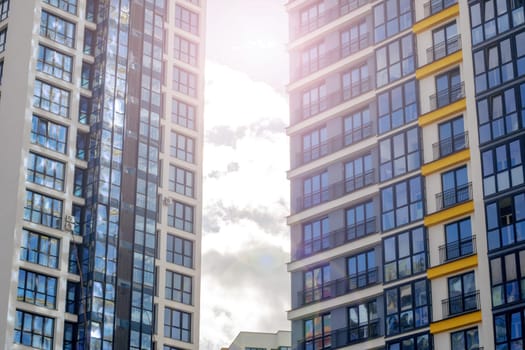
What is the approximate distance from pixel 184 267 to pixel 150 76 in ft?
51.1

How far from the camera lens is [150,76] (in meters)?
108

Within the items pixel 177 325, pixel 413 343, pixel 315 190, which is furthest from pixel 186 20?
pixel 413 343

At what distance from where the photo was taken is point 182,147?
111 m

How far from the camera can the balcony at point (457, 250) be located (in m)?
74.2

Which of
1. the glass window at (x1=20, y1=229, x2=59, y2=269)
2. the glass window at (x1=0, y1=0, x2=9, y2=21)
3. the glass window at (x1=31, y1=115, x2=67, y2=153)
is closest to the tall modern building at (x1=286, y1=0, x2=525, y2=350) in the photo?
the glass window at (x1=20, y1=229, x2=59, y2=269)

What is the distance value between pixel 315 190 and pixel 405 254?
393 inches

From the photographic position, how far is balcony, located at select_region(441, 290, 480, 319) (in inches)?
2874

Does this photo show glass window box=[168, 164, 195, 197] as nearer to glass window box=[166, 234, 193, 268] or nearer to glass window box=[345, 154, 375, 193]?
glass window box=[166, 234, 193, 268]

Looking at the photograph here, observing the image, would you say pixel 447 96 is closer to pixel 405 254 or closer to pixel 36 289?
pixel 405 254

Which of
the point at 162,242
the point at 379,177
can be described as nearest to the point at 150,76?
the point at 162,242

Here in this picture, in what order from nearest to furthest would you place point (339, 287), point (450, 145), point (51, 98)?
1. point (450, 145)
2. point (339, 287)
3. point (51, 98)

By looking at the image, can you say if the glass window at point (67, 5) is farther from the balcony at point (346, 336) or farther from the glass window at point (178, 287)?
the balcony at point (346, 336)

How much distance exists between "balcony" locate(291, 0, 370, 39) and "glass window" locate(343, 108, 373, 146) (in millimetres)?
7361

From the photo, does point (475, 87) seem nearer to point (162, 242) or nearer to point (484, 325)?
point (484, 325)
